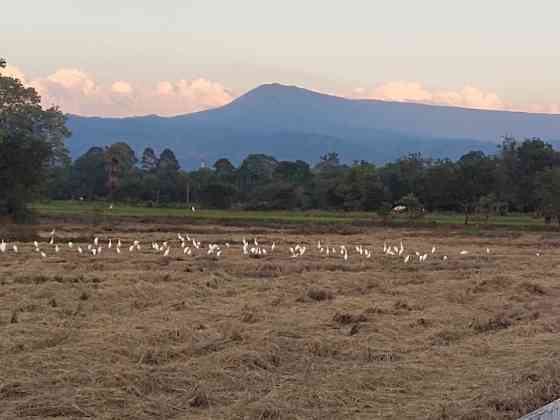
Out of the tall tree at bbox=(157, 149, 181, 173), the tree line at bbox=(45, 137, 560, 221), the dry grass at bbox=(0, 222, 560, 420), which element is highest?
the tall tree at bbox=(157, 149, 181, 173)

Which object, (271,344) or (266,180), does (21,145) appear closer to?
(271,344)

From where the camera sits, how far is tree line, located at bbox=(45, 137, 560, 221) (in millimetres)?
73938

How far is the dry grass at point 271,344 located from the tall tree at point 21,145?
85.0 feet

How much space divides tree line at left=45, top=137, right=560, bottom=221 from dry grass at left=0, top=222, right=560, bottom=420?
40.7m

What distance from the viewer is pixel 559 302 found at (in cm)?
1742

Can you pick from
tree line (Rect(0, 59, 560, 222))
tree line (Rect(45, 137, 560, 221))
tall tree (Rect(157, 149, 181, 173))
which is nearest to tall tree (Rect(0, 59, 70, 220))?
tree line (Rect(0, 59, 560, 222))

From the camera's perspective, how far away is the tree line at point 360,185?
243 feet

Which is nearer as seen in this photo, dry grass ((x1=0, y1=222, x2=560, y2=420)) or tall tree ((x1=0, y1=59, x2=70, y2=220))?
dry grass ((x1=0, y1=222, x2=560, y2=420))

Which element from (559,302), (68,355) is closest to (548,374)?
(68,355)

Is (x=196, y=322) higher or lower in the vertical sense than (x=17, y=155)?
lower

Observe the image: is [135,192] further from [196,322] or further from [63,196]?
[196,322]

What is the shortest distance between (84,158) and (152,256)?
3241 inches

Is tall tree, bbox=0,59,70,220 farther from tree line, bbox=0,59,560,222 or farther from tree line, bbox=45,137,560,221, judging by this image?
tree line, bbox=45,137,560,221

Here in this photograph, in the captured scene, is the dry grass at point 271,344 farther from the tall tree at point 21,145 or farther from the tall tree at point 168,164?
the tall tree at point 168,164
